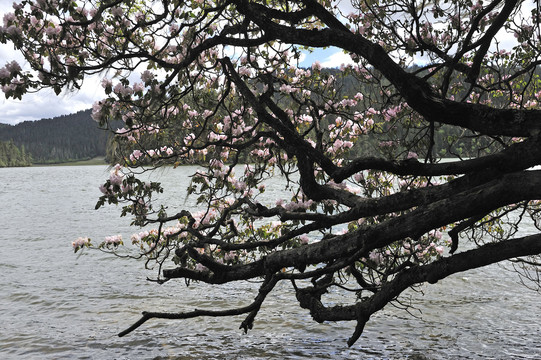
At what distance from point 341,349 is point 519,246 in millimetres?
4968

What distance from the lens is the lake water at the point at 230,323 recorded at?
8.21 m

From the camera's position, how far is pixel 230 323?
9.85 m

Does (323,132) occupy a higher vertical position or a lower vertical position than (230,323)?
higher

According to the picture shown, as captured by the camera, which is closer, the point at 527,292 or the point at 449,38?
the point at 449,38

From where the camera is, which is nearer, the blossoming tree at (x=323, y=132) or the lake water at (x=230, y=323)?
the blossoming tree at (x=323, y=132)

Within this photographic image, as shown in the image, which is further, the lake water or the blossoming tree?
the lake water

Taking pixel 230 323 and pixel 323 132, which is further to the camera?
pixel 230 323

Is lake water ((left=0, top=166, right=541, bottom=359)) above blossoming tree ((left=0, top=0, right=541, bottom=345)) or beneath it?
beneath

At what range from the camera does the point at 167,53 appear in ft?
24.2

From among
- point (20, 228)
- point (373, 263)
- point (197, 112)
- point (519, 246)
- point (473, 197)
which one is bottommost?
point (20, 228)

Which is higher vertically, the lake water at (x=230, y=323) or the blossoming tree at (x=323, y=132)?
the blossoming tree at (x=323, y=132)

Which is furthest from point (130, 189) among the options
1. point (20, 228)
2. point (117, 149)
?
point (20, 228)

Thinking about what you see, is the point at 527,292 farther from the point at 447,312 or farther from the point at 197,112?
the point at 197,112

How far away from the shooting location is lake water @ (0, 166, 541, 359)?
8.21 m
